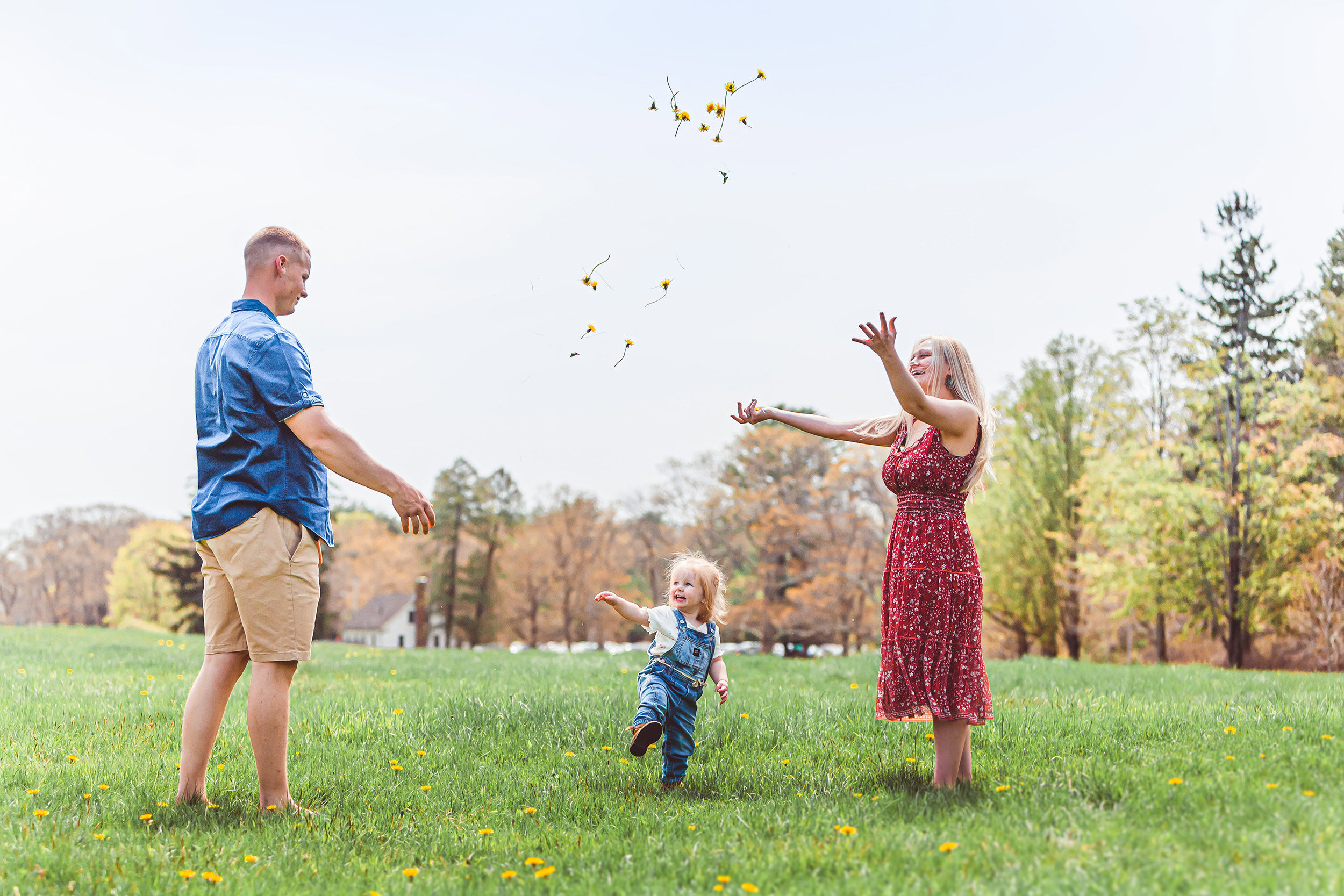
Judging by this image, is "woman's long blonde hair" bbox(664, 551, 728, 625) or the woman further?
"woman's long blonde hair" bbox(664, 551, 728, 625)

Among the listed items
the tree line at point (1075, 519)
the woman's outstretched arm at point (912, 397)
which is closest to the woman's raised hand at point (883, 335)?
the woman's outstretched arm at point (912, 397)

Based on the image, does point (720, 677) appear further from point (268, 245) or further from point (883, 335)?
point (268, 245)

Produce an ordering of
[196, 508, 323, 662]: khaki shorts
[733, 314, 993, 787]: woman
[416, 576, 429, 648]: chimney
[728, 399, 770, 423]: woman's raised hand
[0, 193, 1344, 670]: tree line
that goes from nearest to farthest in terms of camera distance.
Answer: [196, 508, 323, 662]: khaki shorts
[733, 314, 993, 787]: woman
[728, 399, 770, 423]: woman's raised hand
[0, 193, 1344, 670]: tree line
[416, 576, 429, 648]: chimney

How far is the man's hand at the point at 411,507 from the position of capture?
398cm

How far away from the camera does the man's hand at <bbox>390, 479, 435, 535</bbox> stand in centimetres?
398

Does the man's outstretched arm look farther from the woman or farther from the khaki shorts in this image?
the woman

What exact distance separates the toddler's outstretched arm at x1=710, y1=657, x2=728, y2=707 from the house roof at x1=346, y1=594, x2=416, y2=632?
69.9 meters

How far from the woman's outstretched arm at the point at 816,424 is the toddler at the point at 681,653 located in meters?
0.85

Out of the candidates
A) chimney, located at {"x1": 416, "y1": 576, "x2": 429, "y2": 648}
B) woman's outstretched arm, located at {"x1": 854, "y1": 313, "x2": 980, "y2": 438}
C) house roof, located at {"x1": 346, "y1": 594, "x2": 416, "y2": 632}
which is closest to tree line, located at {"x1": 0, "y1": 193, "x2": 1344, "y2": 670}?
chimney, located at {"x1": 416, "y1": 576, "x2": 429, "y2": 648}

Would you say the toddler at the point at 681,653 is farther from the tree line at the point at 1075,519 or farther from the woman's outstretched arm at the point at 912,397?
the tree line at the point at 1075,519

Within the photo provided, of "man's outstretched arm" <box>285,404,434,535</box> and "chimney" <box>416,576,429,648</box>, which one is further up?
"man's outstretched arm" <box>285,404,434,535</box>

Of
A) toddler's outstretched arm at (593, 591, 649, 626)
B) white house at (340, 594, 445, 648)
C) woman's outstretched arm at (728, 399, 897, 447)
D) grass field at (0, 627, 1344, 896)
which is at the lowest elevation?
white house at (340, 594, 445, 648)

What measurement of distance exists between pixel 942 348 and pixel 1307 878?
2.46 metres

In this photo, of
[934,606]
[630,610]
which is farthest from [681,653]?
[934,606]
